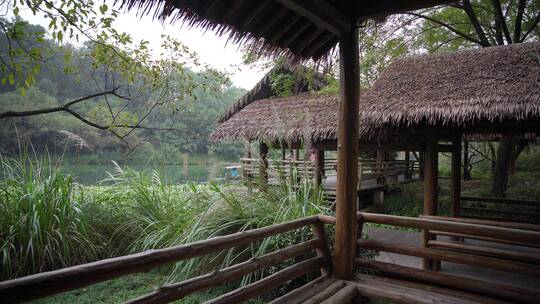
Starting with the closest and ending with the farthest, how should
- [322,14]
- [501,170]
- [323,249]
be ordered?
[322,14] < [323,249] < [501,170]

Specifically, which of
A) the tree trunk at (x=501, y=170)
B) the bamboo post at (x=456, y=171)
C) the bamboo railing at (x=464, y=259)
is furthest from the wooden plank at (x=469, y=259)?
the tree trunk at (x=501, y=170)

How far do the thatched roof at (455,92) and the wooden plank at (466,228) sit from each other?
0.93 meters

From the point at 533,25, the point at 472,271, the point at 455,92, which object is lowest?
the point at 472,271

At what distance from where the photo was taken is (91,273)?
1208mm

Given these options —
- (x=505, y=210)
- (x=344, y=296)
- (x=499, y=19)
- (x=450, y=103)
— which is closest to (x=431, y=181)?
(x=450, y=103)

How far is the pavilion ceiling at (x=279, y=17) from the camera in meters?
1.70

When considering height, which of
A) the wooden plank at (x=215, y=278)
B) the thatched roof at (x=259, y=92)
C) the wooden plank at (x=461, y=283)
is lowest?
the wooden plank at (x=461, y=283)

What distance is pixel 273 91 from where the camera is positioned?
9.04 meters

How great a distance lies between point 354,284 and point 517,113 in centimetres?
280

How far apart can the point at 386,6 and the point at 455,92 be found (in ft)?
8.46

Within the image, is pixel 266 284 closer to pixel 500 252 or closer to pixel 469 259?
pixel 469 259

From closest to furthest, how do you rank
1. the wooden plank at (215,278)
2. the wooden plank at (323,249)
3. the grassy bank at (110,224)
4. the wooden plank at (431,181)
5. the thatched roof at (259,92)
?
1. the wooden plank at (215,278)
2. the wooden plank at (323,249)
3. the grassy bank at (110,224)
4. the wooden plank at (431,181)
5. the thatched roof at (259,92)

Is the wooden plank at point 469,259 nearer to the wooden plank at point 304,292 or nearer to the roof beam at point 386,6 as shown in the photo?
the wooden plank at point 304,292

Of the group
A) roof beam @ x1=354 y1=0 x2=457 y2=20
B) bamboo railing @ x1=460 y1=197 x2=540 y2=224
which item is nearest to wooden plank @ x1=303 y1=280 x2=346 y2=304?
roof beam @ x1=354 y1=0 x2=457 y2=20
